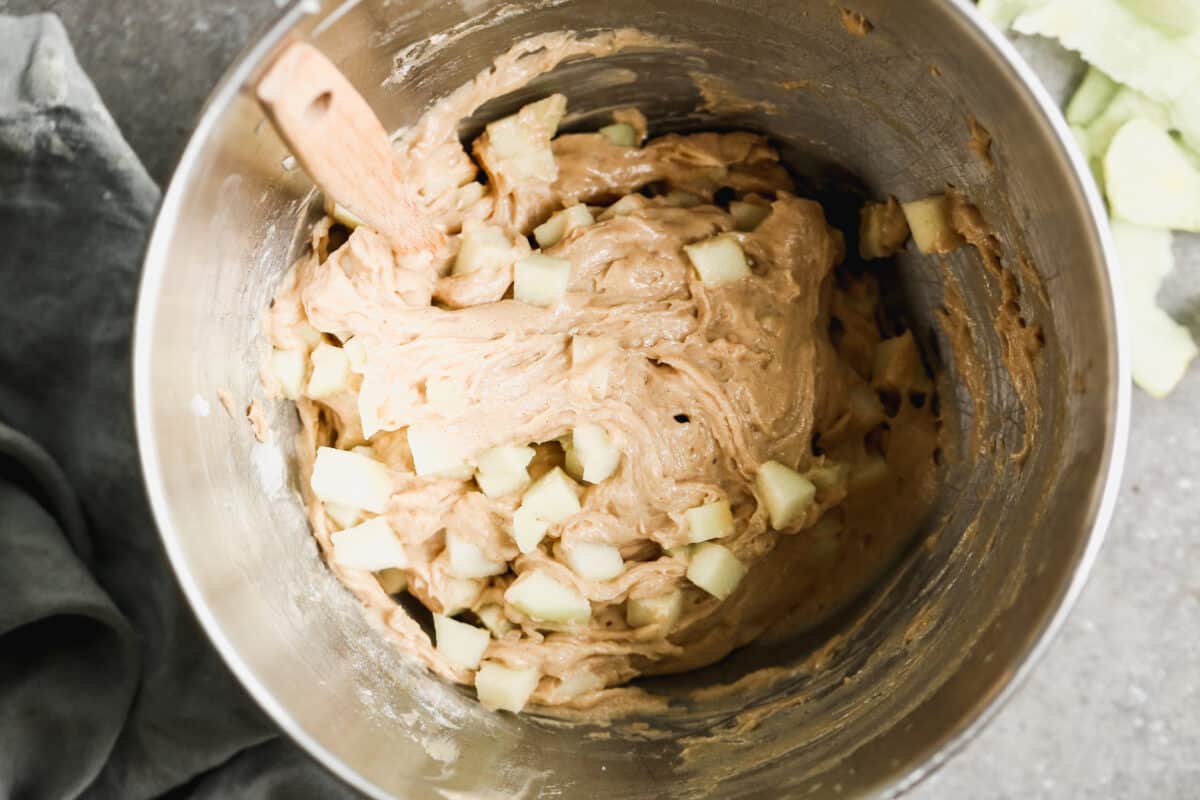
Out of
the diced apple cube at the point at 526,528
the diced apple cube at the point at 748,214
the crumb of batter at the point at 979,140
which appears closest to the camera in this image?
the crumb of batter at the point at 979,140

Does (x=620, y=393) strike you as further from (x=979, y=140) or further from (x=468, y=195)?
(x=979, y=140)

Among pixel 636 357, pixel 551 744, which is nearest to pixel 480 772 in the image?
pixel 551 744

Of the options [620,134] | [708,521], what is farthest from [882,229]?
[708,521]

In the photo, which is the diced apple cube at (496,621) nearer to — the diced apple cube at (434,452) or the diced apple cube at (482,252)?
the diced apple cube at (434,452)

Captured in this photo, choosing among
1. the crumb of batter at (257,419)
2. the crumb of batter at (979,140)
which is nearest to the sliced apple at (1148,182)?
the crumb of batter at (979,140)

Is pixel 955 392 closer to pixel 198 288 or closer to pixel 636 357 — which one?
pixel 636 357

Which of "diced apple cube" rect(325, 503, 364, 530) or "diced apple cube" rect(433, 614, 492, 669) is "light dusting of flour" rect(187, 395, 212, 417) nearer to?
"diced apple cube" rect(325, 503, 364, 530)
